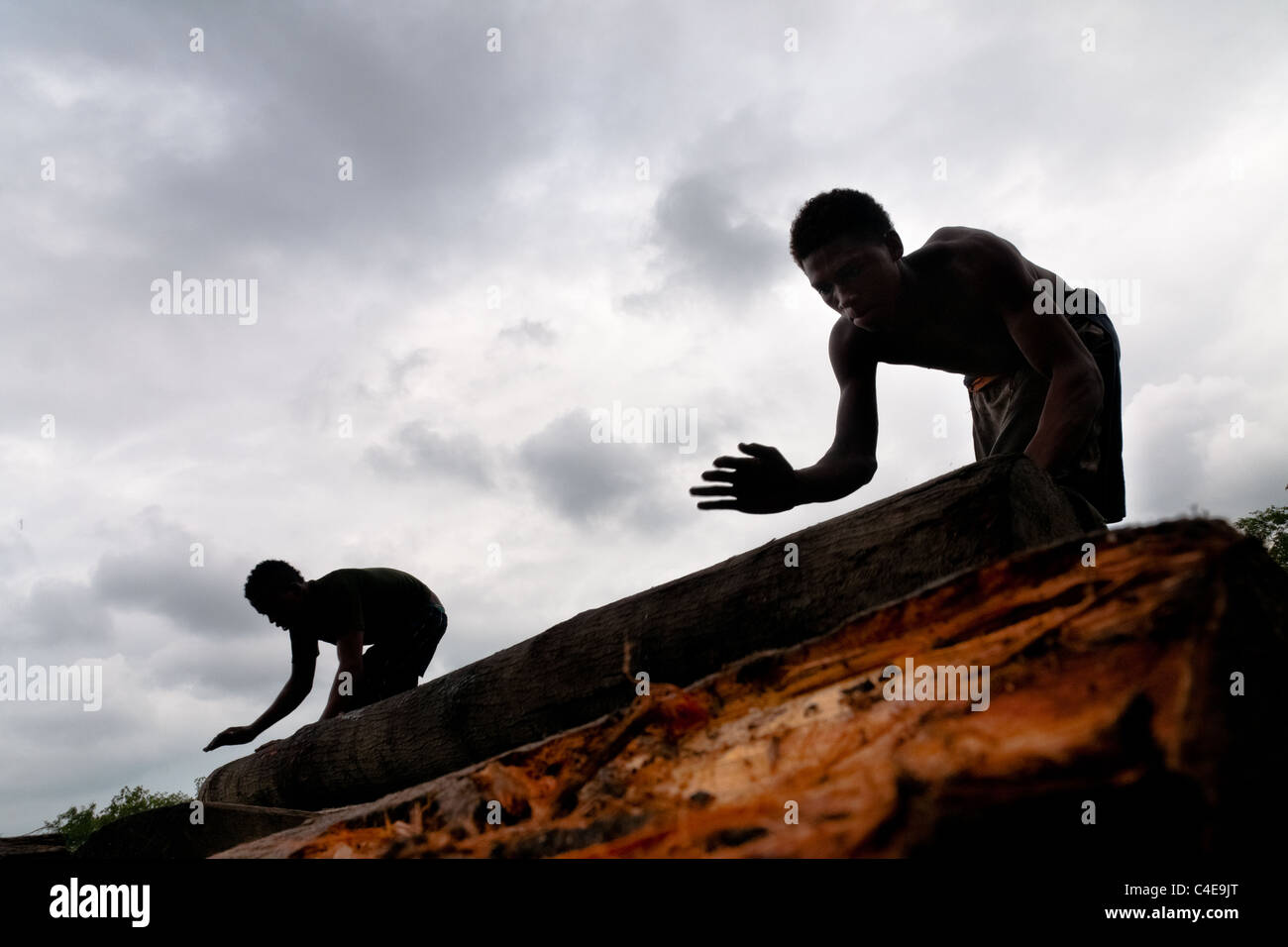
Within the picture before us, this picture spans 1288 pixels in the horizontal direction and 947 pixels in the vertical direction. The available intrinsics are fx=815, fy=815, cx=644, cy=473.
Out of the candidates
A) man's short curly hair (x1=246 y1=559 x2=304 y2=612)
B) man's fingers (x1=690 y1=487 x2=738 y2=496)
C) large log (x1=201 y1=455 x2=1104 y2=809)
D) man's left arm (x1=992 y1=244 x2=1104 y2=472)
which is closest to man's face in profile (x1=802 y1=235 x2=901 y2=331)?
man's left arm (x1=992 y1=244 x2=1104 y2=472)

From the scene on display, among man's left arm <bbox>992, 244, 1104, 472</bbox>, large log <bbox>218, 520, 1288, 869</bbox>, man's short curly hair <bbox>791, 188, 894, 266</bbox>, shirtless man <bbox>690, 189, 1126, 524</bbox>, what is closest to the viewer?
large log <bbox>218, 520, 1288, 869</bbox>

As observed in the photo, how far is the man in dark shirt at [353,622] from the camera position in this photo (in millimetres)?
5398

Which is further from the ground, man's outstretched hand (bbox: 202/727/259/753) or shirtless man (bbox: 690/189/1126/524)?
shirtless man (bbox: 690/189/1126/524)

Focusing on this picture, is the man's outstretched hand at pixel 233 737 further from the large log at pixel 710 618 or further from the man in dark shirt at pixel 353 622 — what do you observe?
the large log at pixel 710 618

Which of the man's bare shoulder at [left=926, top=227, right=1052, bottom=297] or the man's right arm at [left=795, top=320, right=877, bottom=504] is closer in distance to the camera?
the man's bare shoulder at [left=926, top=227, right=1052, bottom=297]

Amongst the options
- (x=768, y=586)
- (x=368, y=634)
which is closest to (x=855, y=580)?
(x=768, y=586)

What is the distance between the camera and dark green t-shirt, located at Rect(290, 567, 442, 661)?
536 cm

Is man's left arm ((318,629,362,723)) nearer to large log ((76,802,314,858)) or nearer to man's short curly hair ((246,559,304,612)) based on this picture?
man's short curly hair ((246,559,304,612))

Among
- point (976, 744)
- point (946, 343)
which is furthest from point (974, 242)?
point (976, 744)

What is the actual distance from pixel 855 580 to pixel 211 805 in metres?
2.03

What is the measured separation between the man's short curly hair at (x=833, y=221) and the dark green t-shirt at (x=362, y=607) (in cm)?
376

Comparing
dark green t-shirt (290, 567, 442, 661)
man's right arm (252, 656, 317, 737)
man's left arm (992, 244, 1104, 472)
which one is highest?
A: man's left arm (992, 244, 1104, 472)

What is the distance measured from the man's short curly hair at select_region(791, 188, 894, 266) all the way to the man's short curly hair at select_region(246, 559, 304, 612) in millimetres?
4206

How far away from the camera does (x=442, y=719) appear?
9.59ft
